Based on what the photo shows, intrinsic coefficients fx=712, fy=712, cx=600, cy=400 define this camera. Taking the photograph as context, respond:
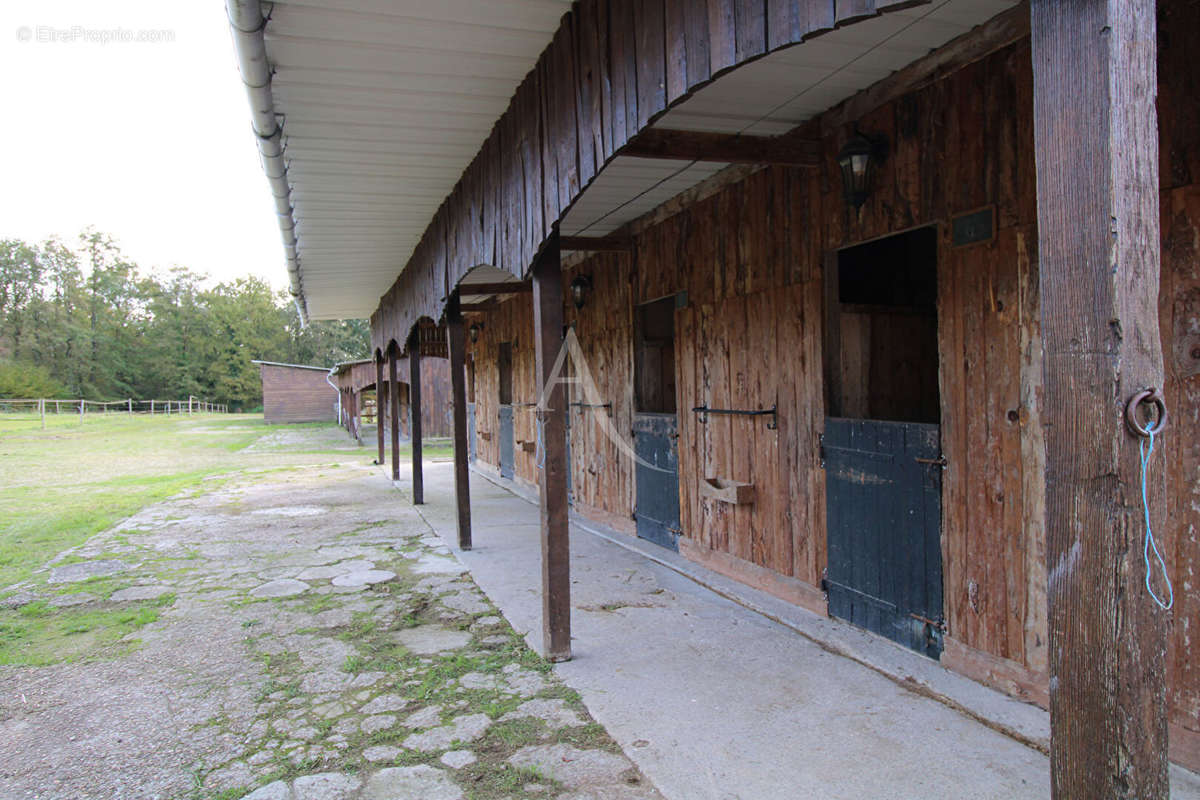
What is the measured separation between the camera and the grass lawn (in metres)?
6.88

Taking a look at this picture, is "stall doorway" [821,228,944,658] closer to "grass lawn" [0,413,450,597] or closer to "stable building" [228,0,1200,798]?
"stable building" [228,0,1200,798]

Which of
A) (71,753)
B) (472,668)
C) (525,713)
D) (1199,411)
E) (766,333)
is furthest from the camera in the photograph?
(766,333)

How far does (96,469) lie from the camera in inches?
510

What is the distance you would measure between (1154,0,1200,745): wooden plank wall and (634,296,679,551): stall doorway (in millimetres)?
3398

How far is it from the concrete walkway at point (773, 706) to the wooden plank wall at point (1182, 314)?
0.41m

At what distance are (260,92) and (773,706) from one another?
10.9ft

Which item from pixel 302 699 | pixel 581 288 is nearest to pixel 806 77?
pixel 302 699

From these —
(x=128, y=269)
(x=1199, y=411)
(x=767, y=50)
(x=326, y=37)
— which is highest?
(x=128, y=269)

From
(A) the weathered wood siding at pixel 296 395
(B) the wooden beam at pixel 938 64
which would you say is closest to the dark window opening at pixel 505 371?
(B) the wooden beam at pixel 938 64

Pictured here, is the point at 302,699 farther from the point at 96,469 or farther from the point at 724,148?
the point at 96,469

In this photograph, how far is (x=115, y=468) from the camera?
1320 centimetres

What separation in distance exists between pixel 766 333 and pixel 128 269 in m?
68.8

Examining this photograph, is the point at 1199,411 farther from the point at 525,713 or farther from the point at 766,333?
the point at 525,713

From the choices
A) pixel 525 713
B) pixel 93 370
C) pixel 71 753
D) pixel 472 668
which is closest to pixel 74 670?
pixel 71 753
